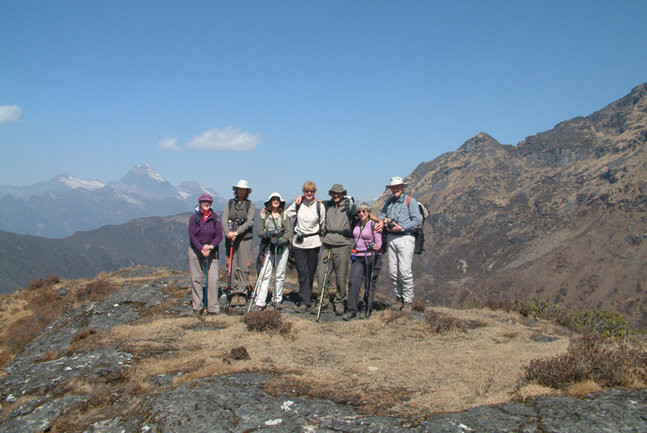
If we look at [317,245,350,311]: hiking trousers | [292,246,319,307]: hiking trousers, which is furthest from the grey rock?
[317,245,350,311]: hiking trousers

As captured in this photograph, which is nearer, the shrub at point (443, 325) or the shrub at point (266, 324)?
the shrub at point (266, 324)

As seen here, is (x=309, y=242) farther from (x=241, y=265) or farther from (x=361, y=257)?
(x=241, y=265)

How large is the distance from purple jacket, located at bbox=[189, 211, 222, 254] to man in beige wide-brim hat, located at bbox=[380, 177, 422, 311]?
4.04 metres

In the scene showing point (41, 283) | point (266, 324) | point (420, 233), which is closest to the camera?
point (266, 324)

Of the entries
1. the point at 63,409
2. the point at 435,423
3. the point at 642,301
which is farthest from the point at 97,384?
the point at 642,301

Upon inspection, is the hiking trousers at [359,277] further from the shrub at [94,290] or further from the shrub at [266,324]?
the shrub at [94,290]

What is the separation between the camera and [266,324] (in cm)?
891

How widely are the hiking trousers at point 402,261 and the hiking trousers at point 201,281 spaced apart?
13.8 ft

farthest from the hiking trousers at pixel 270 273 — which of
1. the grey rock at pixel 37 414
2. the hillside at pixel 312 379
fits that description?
the grey rock at pixel 37 414

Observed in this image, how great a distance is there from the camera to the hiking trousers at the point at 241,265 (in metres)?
11.1

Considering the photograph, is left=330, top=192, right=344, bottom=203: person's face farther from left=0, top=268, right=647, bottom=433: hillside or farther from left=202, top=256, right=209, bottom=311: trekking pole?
left=202, top=256, right=209, bottom=311: trekking pole

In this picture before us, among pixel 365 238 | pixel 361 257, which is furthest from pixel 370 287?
pixel 365 238

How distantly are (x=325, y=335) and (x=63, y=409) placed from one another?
4.78m

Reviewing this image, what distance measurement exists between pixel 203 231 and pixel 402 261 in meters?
4.75
